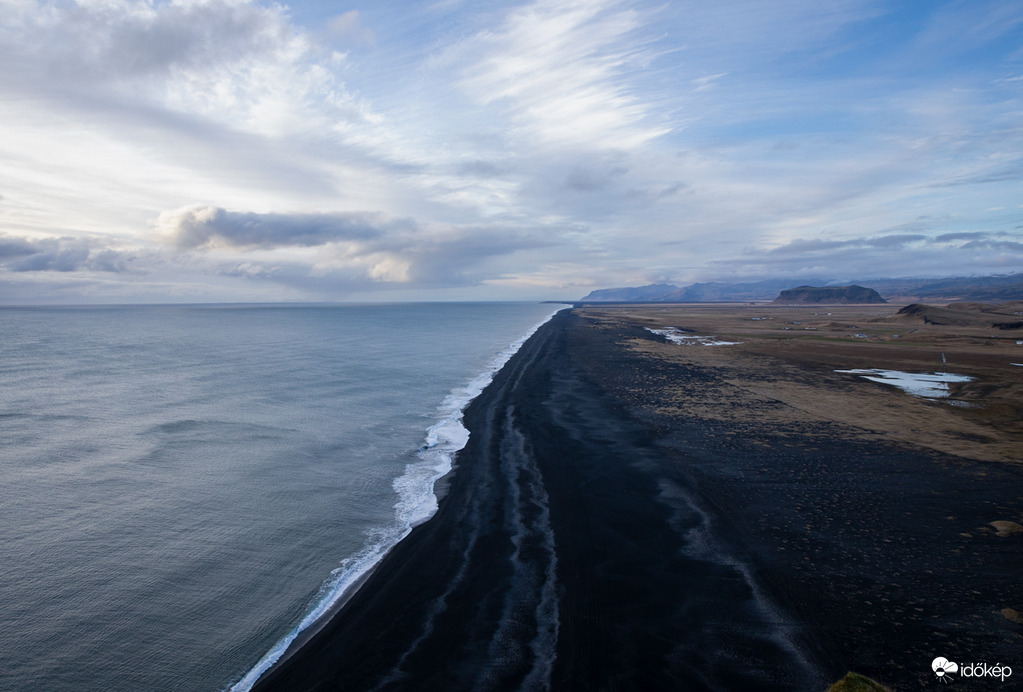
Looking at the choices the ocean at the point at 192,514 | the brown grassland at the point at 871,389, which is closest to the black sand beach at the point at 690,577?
the ocean at the point at 192,514

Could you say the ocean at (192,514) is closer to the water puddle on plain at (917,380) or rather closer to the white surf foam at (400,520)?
the white surf foam at (400,520)

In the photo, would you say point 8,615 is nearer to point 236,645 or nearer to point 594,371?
point 236,645

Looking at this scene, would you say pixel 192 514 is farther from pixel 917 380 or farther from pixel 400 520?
pixel 917 380

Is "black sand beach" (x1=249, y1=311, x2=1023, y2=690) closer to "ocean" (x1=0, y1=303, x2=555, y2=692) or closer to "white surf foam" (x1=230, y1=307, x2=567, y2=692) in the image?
"white surf foam" (x1=230, y1=307, x2=567, y2=692)

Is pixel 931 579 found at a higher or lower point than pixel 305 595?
higher

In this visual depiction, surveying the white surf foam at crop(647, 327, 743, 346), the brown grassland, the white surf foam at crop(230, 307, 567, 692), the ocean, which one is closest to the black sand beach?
the white surf foam at crop(230, 307, 567, 692)

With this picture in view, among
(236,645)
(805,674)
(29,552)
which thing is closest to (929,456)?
(805,674)

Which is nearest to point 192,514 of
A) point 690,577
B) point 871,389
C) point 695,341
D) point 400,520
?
point 400,520
